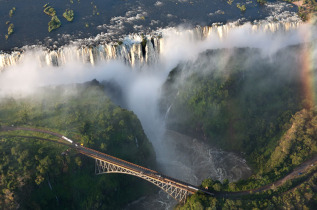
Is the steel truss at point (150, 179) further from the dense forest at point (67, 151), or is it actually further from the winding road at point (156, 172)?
the dense forest at point (67, 151)

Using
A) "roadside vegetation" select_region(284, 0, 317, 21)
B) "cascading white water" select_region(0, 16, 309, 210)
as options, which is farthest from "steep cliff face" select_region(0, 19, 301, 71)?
"roadside vegetation" select_region(284, 0, 317, 21)

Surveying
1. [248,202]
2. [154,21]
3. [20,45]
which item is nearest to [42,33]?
[20,45]

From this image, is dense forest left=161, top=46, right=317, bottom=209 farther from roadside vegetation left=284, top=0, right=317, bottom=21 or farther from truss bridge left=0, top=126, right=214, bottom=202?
roadside vegetation left=284, top=0, right=317, bottom=21

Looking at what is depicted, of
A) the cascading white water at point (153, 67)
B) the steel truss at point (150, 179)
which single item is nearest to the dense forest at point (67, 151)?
the steel truss at point (150, 179)

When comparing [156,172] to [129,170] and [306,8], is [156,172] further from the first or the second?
[306,8]

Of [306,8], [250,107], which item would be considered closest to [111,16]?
[250,107]

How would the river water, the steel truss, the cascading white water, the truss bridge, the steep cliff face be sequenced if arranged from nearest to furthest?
1. the truss bridge
2. the steel truss
3. the cascading white water
4. the steep cliff face
5. the river water
